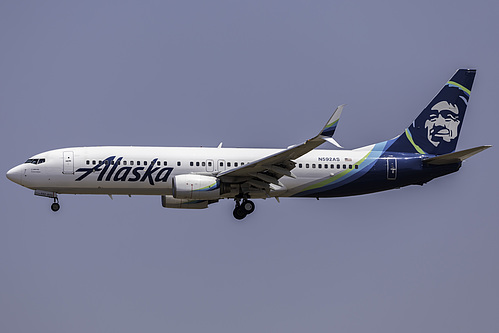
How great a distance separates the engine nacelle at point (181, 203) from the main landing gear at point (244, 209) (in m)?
2.23

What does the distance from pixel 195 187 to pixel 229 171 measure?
1988mm

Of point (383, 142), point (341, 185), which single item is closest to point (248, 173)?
point (341, 185)

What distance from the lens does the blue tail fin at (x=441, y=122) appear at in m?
53.4

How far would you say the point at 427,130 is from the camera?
54062 millimetres

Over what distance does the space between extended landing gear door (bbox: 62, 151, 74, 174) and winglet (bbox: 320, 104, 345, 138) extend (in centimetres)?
1381

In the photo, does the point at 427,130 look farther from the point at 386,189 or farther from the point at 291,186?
the point at 291,186

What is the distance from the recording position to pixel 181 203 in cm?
5175

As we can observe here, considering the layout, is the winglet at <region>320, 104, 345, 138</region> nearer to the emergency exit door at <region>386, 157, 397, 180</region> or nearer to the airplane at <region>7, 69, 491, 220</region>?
the airplane at <region>7, 69, 491, 220</region>

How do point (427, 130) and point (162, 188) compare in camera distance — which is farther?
point (427, 130)

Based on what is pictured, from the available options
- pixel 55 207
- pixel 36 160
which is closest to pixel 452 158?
pixel 55 207

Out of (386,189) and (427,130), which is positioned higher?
(427,130)

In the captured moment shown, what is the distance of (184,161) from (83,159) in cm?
531

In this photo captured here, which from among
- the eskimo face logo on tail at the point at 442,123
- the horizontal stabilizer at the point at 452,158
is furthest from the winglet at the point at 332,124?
the eskimo face logo on tail at the point at 442,123

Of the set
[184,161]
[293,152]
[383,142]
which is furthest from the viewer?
[383,142]
